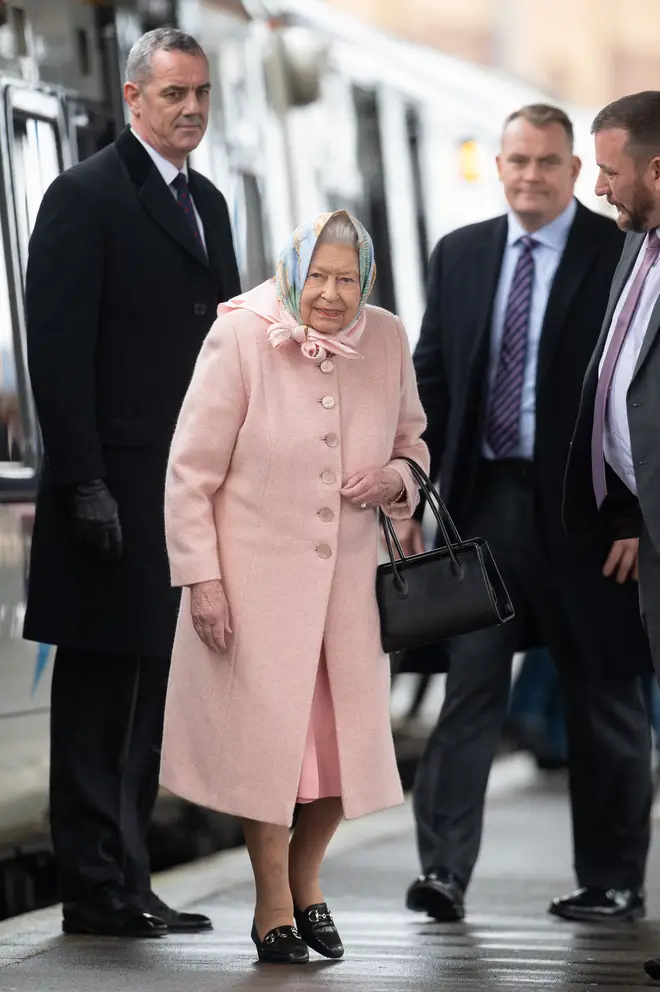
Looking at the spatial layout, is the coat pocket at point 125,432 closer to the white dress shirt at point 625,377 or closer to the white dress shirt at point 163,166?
the white dress shirt at point 163,166

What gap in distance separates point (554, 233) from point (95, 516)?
178cm

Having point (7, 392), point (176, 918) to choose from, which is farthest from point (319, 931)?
point (7, 392)

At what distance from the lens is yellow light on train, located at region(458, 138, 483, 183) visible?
36.5ft

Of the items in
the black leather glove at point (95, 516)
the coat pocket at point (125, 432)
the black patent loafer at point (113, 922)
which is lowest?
the black patent loafer at point (113, 922)

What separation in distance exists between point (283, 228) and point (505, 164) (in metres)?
2.57

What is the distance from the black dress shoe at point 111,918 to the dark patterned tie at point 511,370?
1.73m

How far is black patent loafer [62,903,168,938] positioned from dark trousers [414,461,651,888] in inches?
42.4

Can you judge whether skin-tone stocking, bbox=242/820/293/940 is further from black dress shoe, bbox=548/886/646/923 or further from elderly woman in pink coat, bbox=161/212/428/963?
black dress shoe, bbox=548/886/646/923

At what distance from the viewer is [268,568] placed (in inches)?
199

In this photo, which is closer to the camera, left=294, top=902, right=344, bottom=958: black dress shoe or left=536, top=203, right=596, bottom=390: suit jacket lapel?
left=294, top=902, right=344, bottom=958: black dress shoe

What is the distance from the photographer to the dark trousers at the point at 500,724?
6.29 meters

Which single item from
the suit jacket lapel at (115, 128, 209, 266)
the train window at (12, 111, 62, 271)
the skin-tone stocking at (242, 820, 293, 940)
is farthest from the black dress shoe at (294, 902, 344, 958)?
the train window at (12, 111, 62, 271)

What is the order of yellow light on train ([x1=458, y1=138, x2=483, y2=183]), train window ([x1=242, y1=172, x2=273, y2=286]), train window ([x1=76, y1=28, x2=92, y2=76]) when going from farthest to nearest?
yellow light on train ([x1=458, y1=138, x2=483, y2=183]), train window ([x1=242, y1=172, x2=273, y2=286]), train window ([x1=76, y1=28, x2=92, y2=76])

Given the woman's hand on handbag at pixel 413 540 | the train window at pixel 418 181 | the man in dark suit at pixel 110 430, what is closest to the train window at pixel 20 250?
the man in dark suit at pixel 110 430
